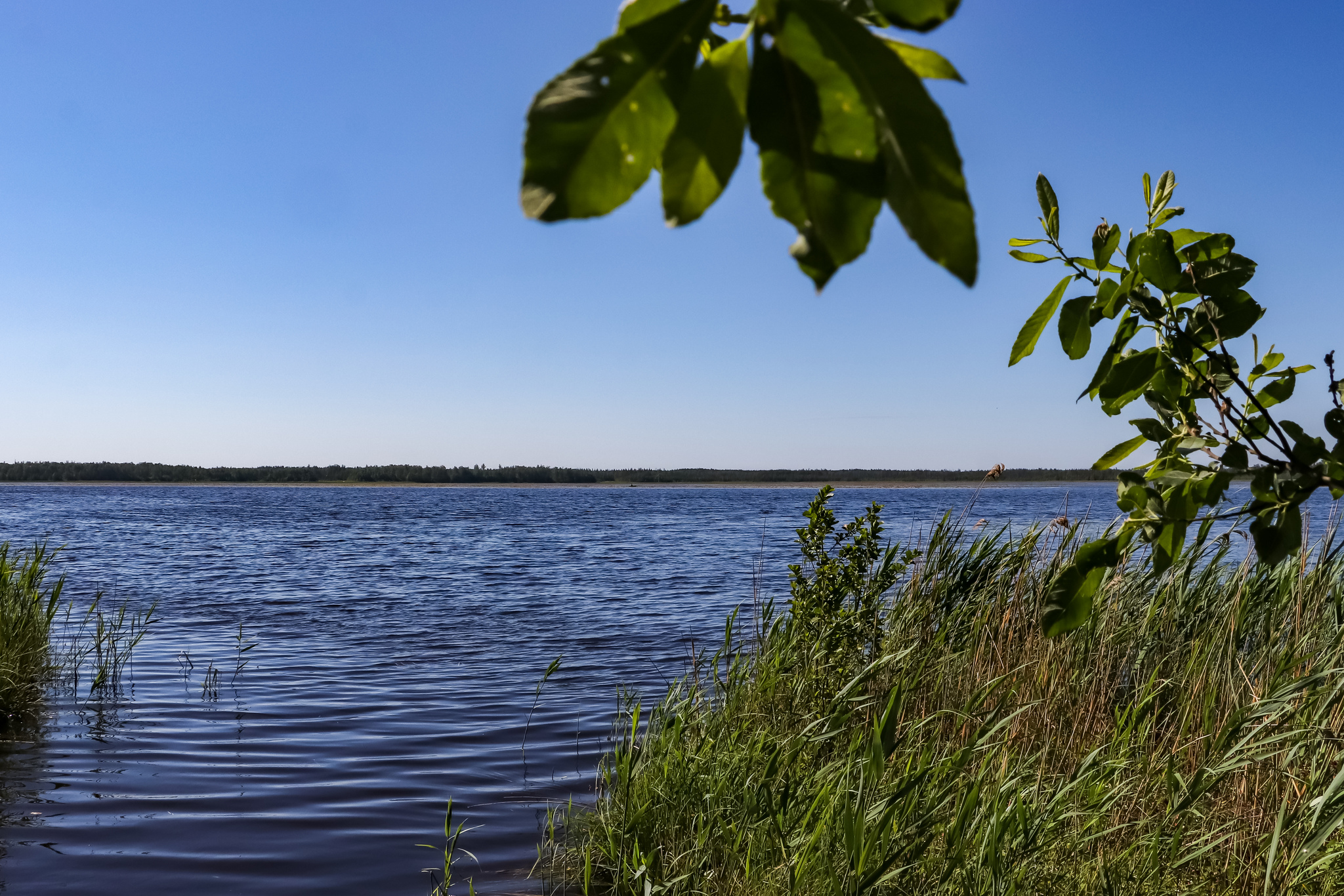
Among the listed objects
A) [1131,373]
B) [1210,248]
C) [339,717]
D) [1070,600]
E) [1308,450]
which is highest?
[1210,248]

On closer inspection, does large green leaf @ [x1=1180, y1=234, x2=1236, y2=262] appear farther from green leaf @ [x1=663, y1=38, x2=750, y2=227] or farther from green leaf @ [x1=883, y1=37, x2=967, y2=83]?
green leaf @ [x1=663, y1=38, x2=750, y2=227]

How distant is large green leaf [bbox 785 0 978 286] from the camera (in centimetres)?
54

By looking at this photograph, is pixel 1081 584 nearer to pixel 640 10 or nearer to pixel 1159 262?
pixel 1159 262

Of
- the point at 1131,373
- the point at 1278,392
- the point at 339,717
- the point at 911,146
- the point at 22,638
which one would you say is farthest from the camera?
the point at 339,717

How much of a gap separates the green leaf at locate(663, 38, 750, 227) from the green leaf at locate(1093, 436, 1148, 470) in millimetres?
1752

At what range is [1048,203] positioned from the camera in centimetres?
185

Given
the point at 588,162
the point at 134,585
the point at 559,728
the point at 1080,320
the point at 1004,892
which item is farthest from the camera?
the point at 134,585

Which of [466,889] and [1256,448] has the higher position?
[1256,448]

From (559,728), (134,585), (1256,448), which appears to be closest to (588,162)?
(1256,448)

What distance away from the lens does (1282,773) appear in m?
3.76

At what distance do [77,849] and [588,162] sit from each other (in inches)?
244

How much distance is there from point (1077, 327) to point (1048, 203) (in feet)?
1.03

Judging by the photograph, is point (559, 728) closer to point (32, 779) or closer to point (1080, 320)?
point (32, 779)

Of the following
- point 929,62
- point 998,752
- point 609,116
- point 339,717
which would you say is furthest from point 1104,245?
point 339,717
